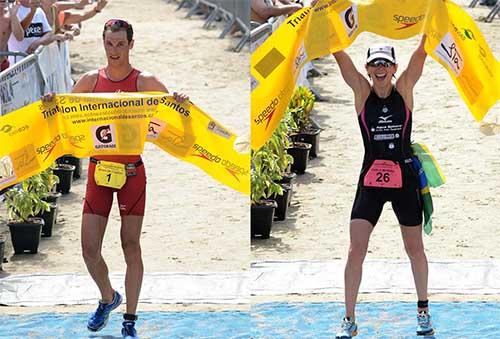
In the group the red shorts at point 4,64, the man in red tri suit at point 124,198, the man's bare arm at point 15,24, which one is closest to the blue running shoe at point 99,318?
the man in red tri suit at point 124,198

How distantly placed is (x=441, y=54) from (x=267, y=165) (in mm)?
2946

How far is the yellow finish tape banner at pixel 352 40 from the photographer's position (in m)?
8.21

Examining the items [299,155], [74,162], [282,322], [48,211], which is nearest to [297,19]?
[282,322]

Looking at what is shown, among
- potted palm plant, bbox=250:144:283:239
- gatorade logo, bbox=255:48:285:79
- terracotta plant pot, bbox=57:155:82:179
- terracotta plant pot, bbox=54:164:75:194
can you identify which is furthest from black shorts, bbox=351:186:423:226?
terracotta plant pot, bbox=57:155:82:179

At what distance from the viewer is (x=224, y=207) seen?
12.7 m

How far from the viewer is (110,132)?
8305 mm

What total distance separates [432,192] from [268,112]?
4.67 meters

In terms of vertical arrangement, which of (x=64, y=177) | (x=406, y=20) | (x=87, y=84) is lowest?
(x=64, y=177)

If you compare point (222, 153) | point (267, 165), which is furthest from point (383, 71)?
point (267, 165)

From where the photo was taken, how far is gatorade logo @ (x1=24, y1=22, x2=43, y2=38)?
14.3 m

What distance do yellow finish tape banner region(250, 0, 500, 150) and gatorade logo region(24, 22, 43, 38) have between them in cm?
650

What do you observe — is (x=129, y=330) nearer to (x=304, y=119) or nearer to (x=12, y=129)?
(x=12, y=129)

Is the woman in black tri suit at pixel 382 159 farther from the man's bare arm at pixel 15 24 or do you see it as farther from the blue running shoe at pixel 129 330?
the man's bare arm at pixel 15 24

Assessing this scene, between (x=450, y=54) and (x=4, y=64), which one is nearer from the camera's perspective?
(x=450, y=54)
